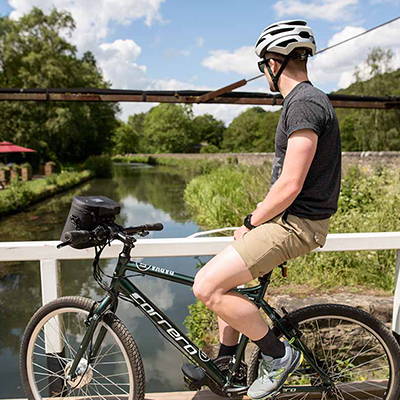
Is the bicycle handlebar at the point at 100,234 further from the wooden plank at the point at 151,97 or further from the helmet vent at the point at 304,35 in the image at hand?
the wooden plank at the point at 151,97

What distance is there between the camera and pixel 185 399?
2.50 meters

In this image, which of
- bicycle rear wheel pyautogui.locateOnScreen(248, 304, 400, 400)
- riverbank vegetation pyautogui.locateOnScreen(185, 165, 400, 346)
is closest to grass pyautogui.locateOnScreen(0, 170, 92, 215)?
riverbank vegetation pyautogui.locateOnScreen(185, 165, 400, 346)

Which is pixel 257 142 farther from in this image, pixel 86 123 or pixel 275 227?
pixel 275 227

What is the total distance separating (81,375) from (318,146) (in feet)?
5.36

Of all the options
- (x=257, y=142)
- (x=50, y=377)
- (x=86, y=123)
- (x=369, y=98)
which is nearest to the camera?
(x=50, y=377)

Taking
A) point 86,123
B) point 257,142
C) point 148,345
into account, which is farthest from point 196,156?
point 148,345

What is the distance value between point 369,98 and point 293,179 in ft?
7.36

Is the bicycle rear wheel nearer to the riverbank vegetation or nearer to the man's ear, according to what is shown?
the man's ear

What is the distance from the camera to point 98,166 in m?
44.8

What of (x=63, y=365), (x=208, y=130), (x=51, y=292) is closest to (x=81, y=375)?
(x=63, y=365)

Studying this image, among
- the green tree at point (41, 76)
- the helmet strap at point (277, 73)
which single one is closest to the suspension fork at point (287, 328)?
the helmet strap at point (277, 73)

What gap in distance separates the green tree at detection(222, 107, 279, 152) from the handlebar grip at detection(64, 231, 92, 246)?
68451 mm

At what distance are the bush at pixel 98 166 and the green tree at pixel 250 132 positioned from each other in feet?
101

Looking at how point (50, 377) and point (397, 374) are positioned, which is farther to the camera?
point (50, 377)
